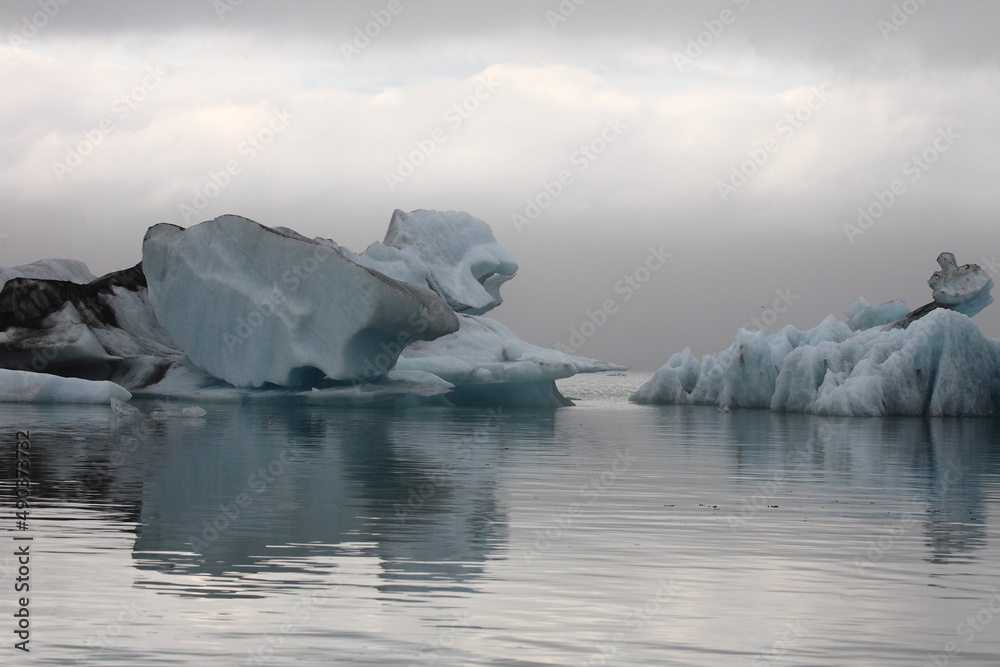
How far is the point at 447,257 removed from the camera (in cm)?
3497

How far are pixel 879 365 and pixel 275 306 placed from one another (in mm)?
15098

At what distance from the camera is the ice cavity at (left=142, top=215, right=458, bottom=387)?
25.0 meters

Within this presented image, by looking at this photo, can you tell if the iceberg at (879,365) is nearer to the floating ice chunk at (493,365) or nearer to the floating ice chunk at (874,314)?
the floating ice chunk at (874,314)

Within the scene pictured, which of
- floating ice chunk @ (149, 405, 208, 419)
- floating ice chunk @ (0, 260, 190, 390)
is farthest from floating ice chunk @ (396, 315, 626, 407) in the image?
floating ice chunk @ (149, 405, 208, 419)

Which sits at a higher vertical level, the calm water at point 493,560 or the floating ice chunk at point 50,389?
the floating ice chunk at point 50,389

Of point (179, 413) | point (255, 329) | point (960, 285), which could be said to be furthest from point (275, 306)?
point (960, 285)

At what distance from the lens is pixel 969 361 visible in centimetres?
2802

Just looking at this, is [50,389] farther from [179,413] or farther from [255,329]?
[179,413]

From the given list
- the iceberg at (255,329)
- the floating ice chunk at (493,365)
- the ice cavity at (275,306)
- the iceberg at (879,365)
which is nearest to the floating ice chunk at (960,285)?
the iceberg at (879,365)

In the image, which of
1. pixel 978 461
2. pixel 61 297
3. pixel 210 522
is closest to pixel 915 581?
pixel 210 522

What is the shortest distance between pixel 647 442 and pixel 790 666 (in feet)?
43.7

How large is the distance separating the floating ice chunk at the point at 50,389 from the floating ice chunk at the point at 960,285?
22.6 meters

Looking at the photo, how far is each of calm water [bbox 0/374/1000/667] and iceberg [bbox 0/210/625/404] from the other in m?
12.1

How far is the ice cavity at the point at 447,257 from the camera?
32.7 meters
